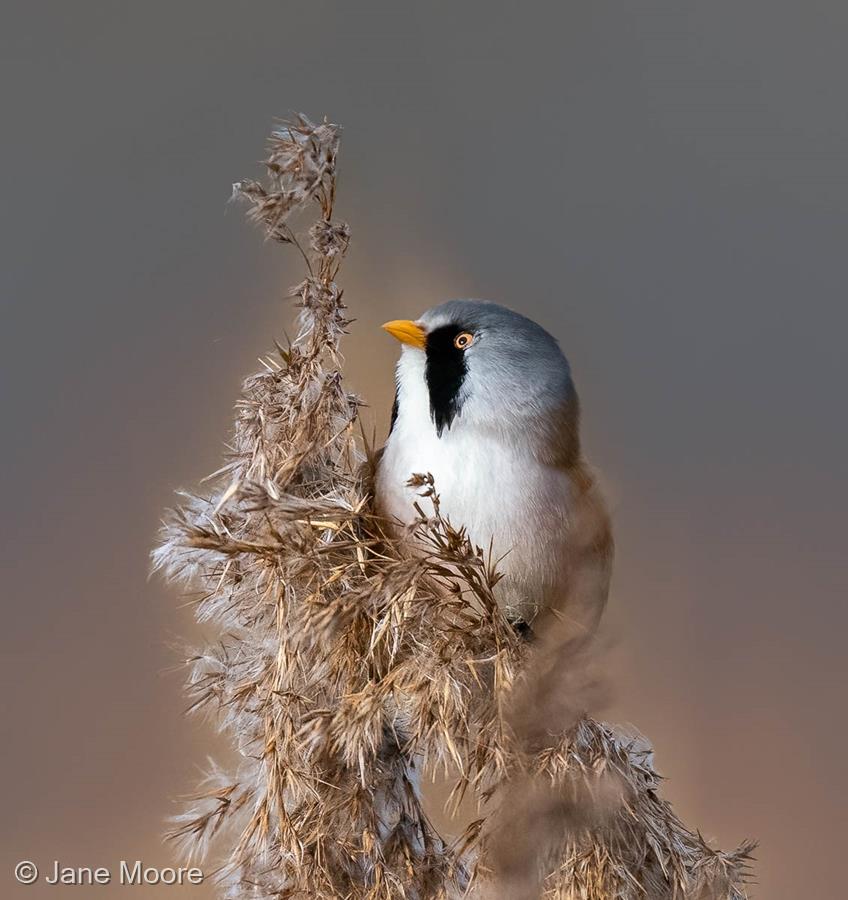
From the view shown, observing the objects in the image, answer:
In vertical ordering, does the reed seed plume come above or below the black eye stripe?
below

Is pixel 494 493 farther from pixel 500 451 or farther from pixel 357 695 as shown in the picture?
pixel 357 695

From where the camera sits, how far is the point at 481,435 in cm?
70

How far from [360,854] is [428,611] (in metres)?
0.14

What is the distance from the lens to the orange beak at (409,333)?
71 centimetres

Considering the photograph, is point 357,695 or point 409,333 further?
point 409,333

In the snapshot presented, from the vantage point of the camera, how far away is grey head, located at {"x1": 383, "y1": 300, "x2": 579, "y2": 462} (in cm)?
71

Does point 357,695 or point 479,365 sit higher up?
point 479,365

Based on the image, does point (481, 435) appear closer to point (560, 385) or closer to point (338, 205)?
point (560, 385)

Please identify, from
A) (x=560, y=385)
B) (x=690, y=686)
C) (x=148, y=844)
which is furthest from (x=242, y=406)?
(x=690, y=686)

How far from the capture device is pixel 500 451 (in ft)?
2.31

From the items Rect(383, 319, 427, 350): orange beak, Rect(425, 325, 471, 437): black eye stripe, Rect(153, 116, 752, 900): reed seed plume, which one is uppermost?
Rect(383, 319, 427, 350): orange beak

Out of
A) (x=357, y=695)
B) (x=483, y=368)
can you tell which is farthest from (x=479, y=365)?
(x=357, y=695)

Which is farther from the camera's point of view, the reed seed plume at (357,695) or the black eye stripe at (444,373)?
the black eye stripe at (444,373)

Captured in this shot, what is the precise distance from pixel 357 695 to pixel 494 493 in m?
0.18
